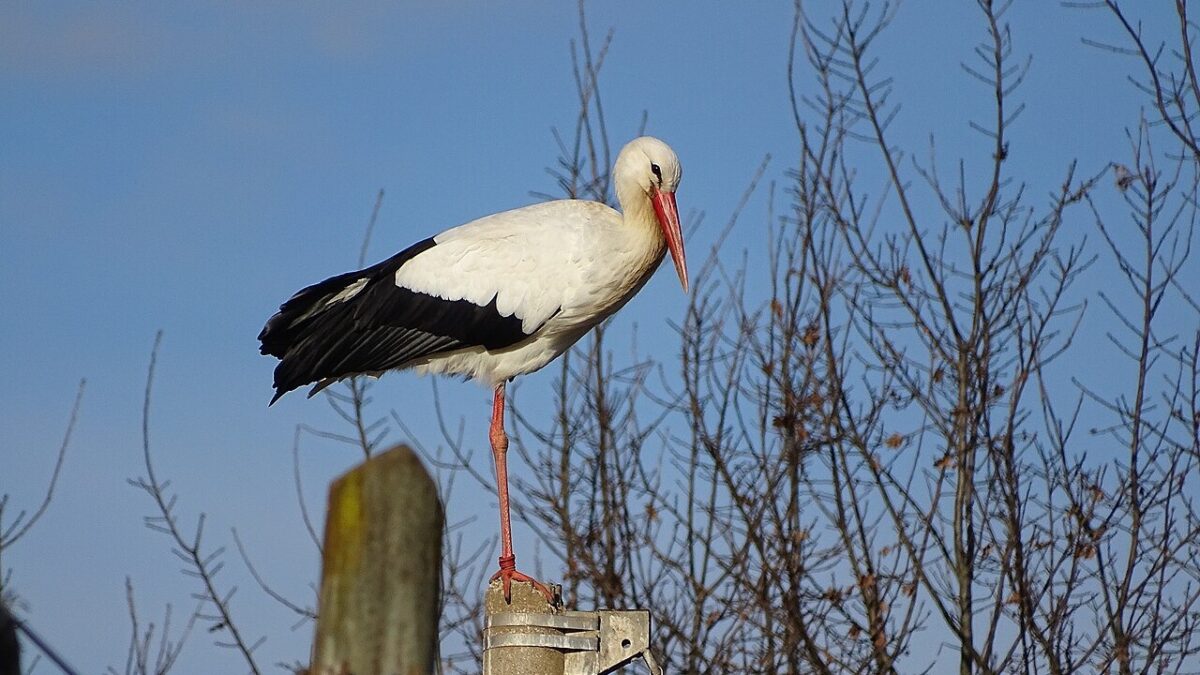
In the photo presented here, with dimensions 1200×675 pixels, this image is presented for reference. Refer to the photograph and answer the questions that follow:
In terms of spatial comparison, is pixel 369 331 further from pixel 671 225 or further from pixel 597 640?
pixel 597 640

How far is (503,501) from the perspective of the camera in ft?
21.4

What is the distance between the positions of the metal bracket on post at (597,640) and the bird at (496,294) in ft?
6.06

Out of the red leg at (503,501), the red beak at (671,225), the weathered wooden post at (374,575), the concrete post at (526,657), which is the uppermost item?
the red beak at (671,225)

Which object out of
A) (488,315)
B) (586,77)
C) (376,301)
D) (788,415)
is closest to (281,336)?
(376,301)

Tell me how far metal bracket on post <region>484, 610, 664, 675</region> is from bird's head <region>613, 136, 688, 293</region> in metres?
2.46

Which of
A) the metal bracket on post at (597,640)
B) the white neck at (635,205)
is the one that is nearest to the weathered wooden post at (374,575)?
the metal bracket on post at (597,640)

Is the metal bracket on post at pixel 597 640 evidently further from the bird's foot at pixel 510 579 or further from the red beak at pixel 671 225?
the red beak at pixel 671 225

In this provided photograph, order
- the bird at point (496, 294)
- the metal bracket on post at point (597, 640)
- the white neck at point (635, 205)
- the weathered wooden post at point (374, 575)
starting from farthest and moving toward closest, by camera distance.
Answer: the white neck at point (635, 205), the bird at point (496, 294), the metal bracket on post at point (597, 640), the weathered wooden post at point (374, 575)

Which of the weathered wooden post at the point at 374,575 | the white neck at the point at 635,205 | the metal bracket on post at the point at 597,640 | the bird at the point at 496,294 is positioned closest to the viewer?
the weathered wooden post at the point at 374,575

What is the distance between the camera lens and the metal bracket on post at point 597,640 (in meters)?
4.80

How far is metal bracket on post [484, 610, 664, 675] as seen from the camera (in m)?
4.80

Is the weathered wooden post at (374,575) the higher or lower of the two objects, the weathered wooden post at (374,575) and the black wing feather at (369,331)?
the lower

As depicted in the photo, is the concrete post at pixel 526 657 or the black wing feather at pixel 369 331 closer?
the concrete post at pixel 526 657

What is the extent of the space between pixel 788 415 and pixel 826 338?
1.52ft
